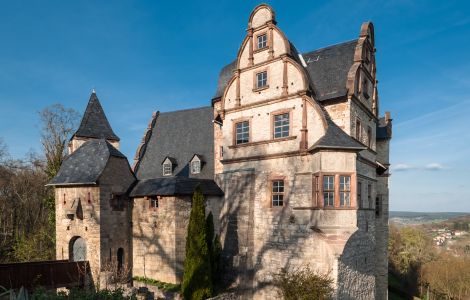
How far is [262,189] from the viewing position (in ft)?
55.1

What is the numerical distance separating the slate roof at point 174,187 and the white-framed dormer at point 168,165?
4609mm

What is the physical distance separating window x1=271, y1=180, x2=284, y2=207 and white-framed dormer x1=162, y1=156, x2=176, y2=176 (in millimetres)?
10359

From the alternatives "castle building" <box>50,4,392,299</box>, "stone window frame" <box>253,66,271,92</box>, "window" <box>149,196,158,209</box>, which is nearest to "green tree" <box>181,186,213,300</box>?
"castle building" <box>50,4,392,299</box>

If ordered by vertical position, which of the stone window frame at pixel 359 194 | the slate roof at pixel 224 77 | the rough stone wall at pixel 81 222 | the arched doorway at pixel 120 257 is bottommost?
the arched doorway at pixel 120 257

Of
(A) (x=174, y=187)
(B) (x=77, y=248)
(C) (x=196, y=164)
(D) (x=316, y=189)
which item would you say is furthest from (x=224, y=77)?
(B) (x=77, y=248)

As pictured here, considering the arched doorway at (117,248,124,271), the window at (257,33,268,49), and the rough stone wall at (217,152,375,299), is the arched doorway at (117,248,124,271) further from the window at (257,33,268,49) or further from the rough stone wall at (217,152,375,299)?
the window at (257,33,268,49)

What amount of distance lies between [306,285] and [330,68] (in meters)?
11.2

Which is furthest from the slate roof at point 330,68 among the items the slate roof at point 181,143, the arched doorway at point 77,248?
the arched doorway at point 77,248

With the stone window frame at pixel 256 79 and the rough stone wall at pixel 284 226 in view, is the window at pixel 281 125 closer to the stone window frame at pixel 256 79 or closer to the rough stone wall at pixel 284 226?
the rough stone wall at pixel 284 226

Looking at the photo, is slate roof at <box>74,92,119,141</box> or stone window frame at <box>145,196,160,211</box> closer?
stone window frame at <box>145,196,160,211</box>

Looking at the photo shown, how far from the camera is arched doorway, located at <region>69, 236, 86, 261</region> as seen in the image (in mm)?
18656

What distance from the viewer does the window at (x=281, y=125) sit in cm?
1623

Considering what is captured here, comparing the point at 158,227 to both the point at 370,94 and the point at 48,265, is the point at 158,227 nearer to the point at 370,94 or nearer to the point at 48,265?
the point at 48,265

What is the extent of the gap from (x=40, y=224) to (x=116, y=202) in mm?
17490
